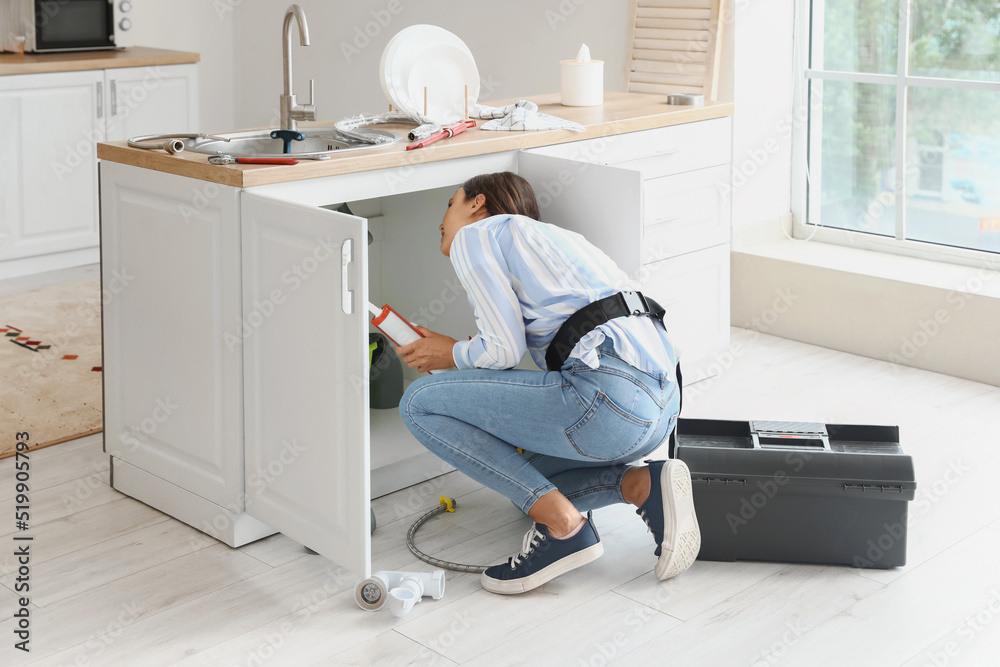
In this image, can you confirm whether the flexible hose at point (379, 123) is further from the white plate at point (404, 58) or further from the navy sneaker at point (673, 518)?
the navy sneaker at point (673, 518)

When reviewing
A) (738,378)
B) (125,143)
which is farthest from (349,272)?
(738,378)

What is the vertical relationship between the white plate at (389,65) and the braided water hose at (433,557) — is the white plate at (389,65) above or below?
above

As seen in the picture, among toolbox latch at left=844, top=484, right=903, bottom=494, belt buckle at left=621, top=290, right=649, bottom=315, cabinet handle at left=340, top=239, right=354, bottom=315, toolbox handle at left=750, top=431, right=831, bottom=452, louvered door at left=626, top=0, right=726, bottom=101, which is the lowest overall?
toolbox latch at left=844, top=484, right=903, bottom=494

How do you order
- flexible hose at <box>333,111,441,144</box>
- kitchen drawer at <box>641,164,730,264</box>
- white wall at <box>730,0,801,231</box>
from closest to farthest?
flexible hose at <box>333,111,441,144</box>, kitchen drawer at <box>641,164,730,264</box>, white wall at <box>730,0,801,231</box>

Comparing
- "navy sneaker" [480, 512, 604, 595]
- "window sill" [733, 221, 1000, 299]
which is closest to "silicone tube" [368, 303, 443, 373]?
"navy sneaker" [480, 512, 604, 595]

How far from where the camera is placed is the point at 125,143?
2.42m

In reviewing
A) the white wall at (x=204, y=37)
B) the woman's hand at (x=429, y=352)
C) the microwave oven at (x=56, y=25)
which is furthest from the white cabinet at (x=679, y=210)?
the white wall at (x=204, y=37)

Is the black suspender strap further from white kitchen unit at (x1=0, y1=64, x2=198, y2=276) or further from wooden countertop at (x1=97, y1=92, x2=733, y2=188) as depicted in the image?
white kitchen unit at (x1=0, y1=64, x2=198, y2=276)

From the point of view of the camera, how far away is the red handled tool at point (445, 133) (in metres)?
2.42

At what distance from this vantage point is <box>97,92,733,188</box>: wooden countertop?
2172 mm

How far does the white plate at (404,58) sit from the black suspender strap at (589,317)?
921mm

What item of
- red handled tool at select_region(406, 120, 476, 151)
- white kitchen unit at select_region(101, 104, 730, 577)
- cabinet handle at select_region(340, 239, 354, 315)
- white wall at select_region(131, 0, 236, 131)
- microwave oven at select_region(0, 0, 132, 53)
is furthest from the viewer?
white wall at select_region(131, 0, 236, 131)

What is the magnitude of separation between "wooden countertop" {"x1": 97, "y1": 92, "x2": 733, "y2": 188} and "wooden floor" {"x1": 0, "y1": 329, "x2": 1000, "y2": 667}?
791 mm

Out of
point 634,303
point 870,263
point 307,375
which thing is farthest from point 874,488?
point 870,263
